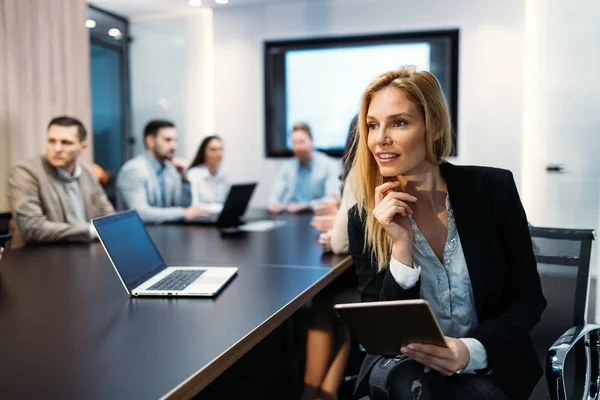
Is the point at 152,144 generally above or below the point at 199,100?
below

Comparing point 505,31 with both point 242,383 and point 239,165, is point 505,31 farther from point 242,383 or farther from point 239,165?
point 242,383

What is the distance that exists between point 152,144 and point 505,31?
10.7 ft

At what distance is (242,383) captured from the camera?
2607 millimetres

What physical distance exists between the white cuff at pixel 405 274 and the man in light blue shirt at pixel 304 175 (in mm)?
3629

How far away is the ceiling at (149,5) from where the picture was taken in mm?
5910

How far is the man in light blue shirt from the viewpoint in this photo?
511 cm

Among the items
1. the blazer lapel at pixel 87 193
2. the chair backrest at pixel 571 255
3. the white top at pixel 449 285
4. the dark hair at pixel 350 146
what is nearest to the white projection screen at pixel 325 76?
the blazer lapel at pixel 87 193

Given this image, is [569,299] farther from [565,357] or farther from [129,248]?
[129,248]

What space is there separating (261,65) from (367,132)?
4.76 meters

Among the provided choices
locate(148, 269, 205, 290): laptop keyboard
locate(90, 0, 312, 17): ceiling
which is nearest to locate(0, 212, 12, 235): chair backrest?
locate(148, 269, 205, 290): laptop keyboard

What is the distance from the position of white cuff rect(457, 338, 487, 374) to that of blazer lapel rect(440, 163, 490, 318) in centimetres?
12

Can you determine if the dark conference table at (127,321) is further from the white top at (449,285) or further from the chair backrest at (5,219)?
the chair backrest at (5,219)

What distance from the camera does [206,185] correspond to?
492 centimetres

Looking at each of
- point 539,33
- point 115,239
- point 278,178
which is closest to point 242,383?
point 115,239
